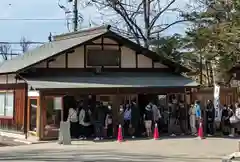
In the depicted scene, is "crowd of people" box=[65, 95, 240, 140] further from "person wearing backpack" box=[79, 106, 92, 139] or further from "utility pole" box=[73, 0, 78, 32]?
"utility pole" box=[73, 0, 78, 32]

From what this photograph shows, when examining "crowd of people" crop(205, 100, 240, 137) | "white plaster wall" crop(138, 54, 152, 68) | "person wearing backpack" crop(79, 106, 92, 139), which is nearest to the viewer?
"person wearing backpack" crop(79, 106, 92, 139)

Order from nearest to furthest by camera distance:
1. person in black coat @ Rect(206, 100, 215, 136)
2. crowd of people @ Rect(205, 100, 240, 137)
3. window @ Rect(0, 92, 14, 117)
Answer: crowd of people @ Rect(205, 100, 240, 137), person in black coat @ Rect(206, 100, 215, 136), window @ Rect(0, 92, 14, 117)

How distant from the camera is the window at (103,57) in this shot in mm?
25469

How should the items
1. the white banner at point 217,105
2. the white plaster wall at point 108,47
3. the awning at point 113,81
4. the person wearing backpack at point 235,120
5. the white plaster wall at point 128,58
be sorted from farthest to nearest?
1. the white plaster wall at point 128,58
2. the white plaster wall at point 108,47
3. the white banner at point 217,105
4. the person wearing backpack at point 235,120
5. the awning at point 113,81

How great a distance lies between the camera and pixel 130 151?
18.2 metres

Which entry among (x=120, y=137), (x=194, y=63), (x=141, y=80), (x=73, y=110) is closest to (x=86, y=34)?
(x=141, y=80)

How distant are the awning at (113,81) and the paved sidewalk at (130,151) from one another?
303cm

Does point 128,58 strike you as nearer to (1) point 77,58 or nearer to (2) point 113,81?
(2) point 113,81

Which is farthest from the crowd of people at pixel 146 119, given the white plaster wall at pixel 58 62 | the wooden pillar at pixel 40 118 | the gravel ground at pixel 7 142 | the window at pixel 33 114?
the gravel ground at pixel 7 142

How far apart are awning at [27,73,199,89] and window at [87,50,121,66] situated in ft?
2.32

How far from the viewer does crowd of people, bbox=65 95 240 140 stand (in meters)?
22.8

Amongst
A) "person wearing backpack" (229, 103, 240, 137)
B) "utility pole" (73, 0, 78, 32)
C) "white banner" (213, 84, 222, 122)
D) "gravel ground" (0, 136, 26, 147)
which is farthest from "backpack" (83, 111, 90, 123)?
"utility pole" (73, 0, 78, 32)

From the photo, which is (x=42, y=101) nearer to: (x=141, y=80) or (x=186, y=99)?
(x=141, y=80)

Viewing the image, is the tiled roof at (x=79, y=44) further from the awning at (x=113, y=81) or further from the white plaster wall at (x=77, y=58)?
the awning at (x=113, y=81)
